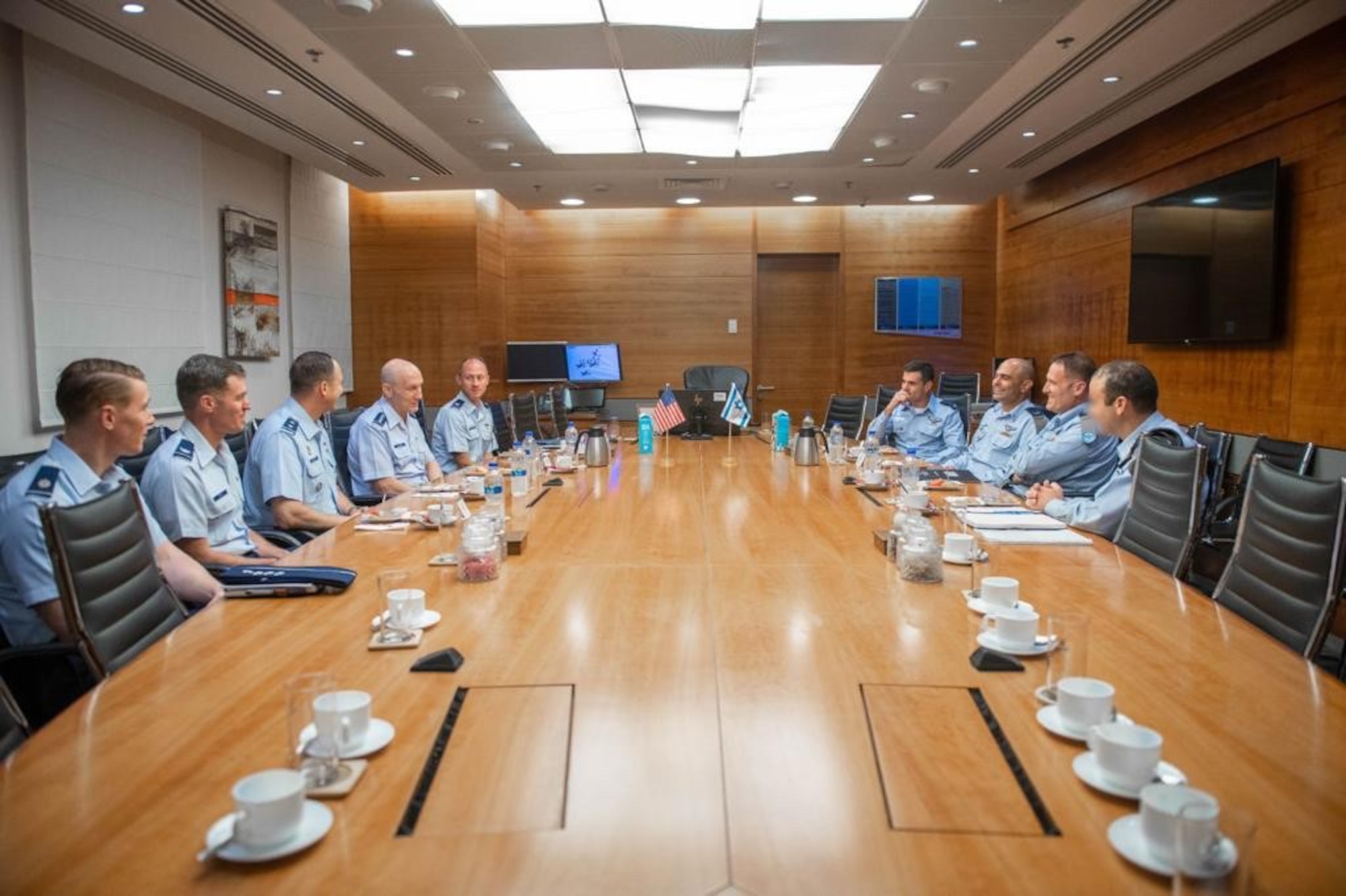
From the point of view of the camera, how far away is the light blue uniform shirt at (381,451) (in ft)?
16.2

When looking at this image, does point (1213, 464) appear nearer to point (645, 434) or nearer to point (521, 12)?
point (645, 434)

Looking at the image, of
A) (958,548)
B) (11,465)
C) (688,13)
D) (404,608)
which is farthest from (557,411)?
(404,608)

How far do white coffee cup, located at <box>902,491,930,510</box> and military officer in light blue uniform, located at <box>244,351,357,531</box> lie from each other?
2.24m

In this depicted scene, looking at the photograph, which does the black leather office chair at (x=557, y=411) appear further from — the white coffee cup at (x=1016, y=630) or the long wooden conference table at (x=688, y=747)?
the white coffee cup at (x=1016, y=630)

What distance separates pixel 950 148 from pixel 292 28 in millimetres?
4844

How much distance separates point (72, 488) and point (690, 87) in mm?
4365

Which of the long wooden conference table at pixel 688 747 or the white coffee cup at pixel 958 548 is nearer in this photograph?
the long wooden conference table at pixel 688 747

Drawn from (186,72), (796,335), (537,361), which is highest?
(186,72)

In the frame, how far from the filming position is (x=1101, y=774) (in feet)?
4.33

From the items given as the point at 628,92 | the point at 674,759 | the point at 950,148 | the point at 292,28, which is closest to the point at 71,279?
the point at 292,28

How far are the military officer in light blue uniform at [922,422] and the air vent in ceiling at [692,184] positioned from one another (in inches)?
120

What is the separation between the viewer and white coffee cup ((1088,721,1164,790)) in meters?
1.28

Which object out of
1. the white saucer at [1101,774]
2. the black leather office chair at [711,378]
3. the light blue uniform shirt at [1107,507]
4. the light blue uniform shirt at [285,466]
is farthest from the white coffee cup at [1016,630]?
the black leather office chair at [711,378]

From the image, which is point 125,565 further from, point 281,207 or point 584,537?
point 281,207
